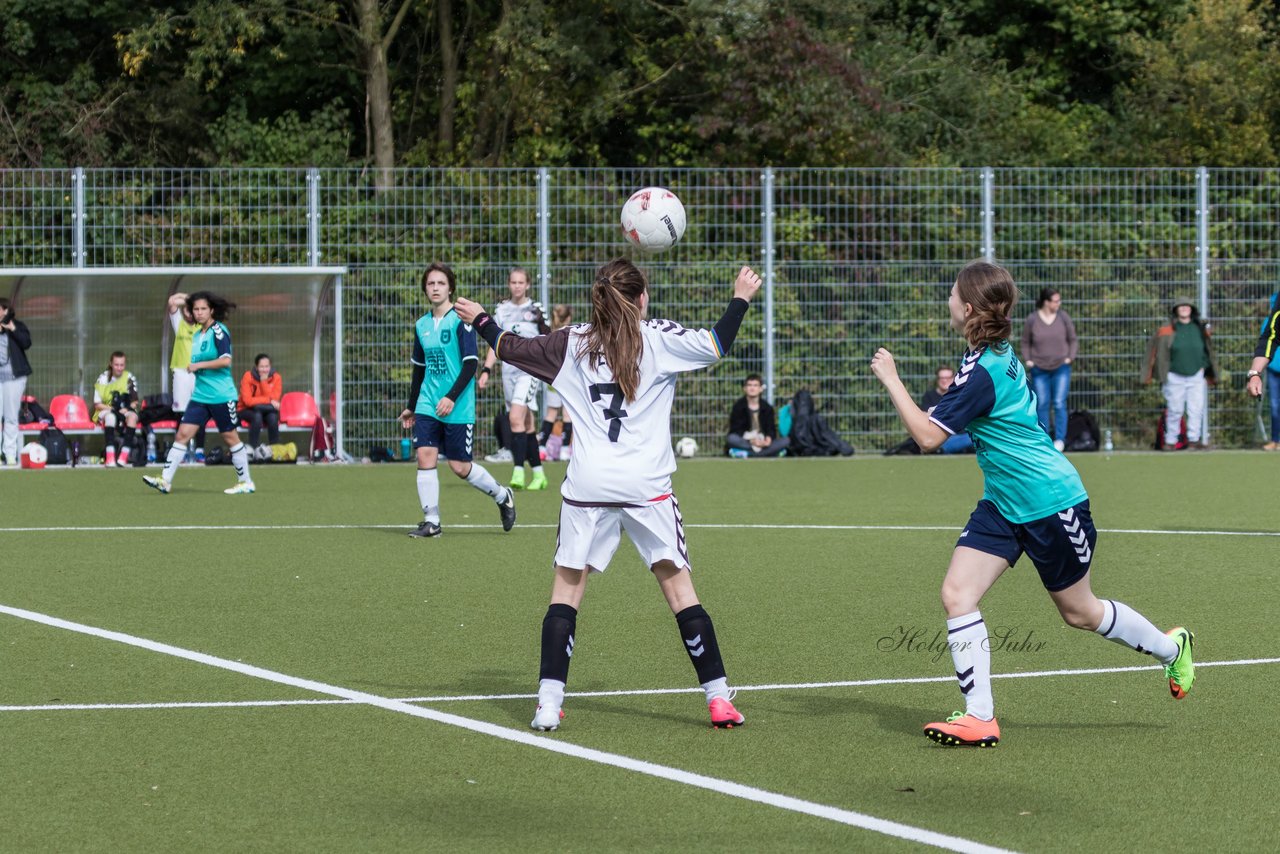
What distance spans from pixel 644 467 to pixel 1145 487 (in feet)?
39.3

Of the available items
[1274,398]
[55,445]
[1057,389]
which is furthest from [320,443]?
[1274,398]

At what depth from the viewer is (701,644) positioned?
667 cm

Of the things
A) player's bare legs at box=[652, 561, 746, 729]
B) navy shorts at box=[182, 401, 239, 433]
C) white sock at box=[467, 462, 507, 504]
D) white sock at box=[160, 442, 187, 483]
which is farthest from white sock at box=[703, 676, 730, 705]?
white sock at box=[160, 442, 187, 483]

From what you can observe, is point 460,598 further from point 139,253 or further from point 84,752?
point 139,253

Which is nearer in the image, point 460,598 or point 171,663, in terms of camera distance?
point 171,663

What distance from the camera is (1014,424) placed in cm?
634

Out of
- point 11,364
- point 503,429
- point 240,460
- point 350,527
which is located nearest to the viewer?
point 350,527

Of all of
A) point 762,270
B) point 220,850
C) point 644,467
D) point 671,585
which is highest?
point 762,270

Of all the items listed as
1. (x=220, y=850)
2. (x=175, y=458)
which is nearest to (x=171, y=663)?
(x=220, y=850)

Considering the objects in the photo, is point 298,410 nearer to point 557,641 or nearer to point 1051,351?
point 1051,351

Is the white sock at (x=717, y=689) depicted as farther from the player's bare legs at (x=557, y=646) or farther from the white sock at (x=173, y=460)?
the white sock at (x=173, y=460)

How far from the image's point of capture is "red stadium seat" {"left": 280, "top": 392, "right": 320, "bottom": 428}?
22.7 metres

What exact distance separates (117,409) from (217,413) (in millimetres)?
6056

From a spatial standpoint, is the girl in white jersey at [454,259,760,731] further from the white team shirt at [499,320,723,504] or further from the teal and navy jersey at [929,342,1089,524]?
the teal and navy jersey at [929,342,1089,524]
